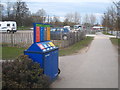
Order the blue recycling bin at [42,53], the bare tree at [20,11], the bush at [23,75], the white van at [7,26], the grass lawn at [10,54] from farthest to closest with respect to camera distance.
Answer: the bare tree at [20,11]
the white van at [7,26]
the grass lawn at [10,54]
the blue recycling bin at [42,53]
the bush at [23,75]

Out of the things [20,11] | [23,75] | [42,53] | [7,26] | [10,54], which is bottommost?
[10,54]

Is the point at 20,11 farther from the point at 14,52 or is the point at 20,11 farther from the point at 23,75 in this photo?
the point at 23,75

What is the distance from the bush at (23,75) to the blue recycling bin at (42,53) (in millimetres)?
243

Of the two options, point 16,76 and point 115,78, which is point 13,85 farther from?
point 115,78

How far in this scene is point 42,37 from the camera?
6.14m

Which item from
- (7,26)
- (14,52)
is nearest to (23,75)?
(14,52)

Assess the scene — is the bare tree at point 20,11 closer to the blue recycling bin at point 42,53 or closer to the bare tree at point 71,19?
the bare tree at point 71,19

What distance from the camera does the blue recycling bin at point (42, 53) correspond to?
17.9ft

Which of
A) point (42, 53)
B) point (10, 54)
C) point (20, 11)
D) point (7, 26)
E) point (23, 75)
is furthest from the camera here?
point (20, 11)

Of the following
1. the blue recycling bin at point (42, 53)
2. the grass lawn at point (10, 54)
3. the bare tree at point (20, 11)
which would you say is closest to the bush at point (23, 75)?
the blue recycling bin at point (42, 53)

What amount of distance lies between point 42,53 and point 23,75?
89 centimetres

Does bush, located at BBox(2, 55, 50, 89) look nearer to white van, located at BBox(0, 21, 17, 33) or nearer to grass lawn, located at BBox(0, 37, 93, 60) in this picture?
grass lawn, located at BBox(0, 37, 93, 60)

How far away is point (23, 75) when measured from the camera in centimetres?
479

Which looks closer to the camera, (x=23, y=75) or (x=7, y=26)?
(x=23, y=75)
